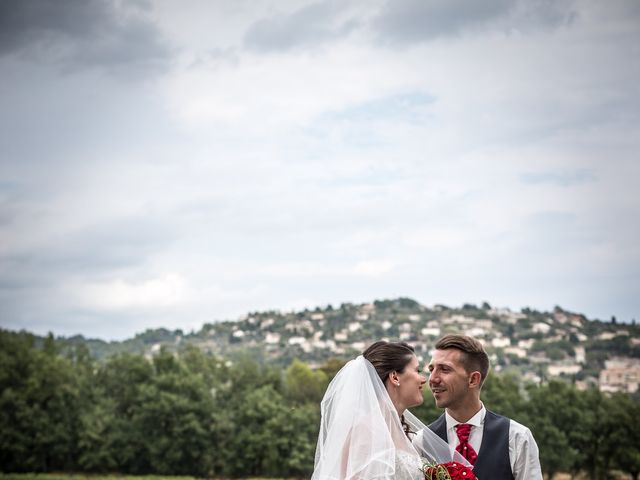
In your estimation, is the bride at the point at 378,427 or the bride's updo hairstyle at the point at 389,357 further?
the bride's updo hairstyle at the point at 389,357

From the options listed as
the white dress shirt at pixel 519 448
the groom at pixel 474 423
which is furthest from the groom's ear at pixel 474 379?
the white dress shirt at pixel 519 448

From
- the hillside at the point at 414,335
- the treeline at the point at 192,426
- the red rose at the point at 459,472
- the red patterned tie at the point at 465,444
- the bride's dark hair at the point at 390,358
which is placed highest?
the hillside at the point at 414,335

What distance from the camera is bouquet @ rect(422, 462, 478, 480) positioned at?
16.4 ft

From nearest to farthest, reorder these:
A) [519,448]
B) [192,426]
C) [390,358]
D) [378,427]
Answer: [519,448], [378,427], [390,358], [192,426]

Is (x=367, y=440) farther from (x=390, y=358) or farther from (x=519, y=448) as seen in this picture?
(x=519, y=448)

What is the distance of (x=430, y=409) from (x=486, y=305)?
148m

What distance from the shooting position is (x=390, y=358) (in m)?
5.61

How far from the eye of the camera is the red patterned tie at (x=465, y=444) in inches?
213

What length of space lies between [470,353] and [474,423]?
0.51 metres

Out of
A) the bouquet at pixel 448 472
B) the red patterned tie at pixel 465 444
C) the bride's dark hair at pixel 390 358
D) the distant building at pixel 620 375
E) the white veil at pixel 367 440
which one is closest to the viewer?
the bouquet at pixel 448 472

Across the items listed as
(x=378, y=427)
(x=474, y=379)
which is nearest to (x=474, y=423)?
(x=474, y=379)

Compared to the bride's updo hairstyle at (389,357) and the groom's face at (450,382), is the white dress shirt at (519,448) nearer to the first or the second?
the groom's face at (450,382)

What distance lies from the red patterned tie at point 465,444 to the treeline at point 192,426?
4074 cm

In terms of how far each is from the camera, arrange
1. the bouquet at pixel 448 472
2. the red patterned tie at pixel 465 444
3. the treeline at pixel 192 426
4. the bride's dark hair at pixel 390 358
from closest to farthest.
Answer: the bouquet at pixel 448 472, the red patterned tie at pixel 465 444, the bride's dark hair at pixel 390 358, the treeline at pixel 192 426
